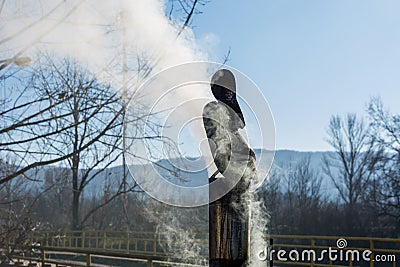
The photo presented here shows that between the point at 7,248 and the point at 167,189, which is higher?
the point at 167,189

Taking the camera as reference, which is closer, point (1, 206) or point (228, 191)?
point (228, 191)

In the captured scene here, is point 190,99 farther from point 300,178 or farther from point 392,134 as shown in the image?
point 300,178

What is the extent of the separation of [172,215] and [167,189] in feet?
17.1

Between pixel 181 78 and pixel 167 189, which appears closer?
pixel 181 78

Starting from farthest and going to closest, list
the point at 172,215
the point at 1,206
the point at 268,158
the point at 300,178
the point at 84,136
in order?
the point at 300,178, the point at 172,215, the point at 1,206, the point at 84,136, the point at 268,158

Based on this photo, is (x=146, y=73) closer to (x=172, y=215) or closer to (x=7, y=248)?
(x=7, y=248)

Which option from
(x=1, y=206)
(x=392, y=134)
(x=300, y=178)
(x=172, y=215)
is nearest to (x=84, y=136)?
(x=1, y=206)

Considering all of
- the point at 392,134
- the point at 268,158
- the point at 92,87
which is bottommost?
the point at 268,158

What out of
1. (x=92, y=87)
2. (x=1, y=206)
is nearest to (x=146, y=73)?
(x=92, y=87)

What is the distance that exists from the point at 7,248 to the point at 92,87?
113cm

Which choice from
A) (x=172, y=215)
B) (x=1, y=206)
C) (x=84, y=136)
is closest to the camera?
(x=84, y=136)

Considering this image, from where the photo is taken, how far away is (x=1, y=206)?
334cm

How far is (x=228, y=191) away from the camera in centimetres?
213

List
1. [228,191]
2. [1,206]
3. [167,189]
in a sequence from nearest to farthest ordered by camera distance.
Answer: [228,191], [167,189], [1,206]
